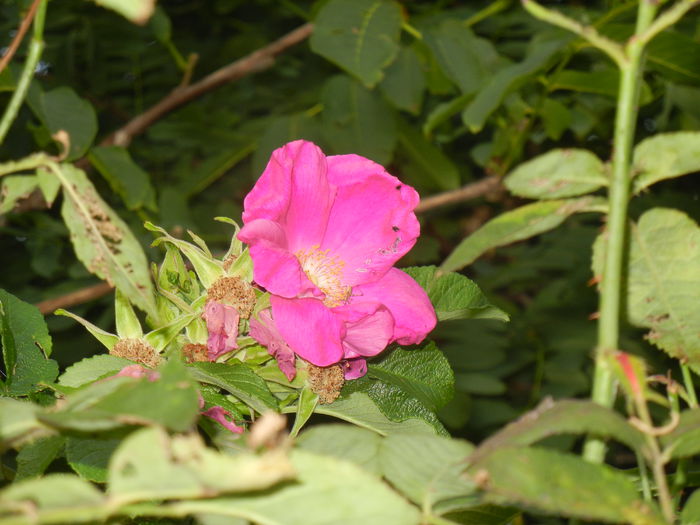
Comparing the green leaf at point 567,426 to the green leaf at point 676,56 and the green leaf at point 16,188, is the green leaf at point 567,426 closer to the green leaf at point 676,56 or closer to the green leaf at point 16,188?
the green leaf at point 16,188

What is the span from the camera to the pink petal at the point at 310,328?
0.66m

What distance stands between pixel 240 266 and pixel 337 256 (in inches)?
4.5

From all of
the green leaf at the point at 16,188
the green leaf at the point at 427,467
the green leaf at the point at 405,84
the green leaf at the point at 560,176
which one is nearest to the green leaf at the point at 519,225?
the green leaf at the point at 560,176

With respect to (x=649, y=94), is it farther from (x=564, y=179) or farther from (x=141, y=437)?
(x=141, y=437)

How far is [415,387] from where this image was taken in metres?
0.77

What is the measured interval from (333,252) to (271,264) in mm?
129

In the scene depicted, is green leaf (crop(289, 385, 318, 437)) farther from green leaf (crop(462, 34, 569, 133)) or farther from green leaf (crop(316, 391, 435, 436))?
green leaf (crop(462, 34, 569, 133))

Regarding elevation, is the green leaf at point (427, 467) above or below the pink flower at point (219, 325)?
above

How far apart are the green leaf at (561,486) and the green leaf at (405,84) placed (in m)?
1.19

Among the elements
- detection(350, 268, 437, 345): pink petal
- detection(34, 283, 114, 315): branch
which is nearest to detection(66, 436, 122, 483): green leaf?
detection(350, 268, 437, 345): pink petal

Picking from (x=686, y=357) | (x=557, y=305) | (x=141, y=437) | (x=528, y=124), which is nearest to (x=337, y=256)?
(x=686, y=357)

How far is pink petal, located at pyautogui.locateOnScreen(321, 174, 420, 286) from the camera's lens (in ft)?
2.50

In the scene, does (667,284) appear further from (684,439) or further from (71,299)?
(71,299)

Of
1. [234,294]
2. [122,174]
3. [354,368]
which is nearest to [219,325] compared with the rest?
[234,294]
